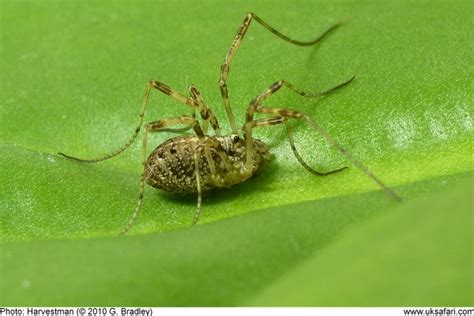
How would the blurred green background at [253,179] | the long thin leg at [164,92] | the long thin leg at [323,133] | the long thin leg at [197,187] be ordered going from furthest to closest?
the long thin leg at [164,92], the long thin leg at [197,187], the long thin leg at [323,133], the blurred green background at [253,179]

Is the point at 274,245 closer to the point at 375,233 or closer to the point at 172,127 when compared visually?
the point at 375,233

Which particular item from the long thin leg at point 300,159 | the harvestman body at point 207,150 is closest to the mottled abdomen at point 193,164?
the harvestman body at point 207,150

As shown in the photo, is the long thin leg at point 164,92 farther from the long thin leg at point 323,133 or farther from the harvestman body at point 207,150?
the long thin leg at point 323,133

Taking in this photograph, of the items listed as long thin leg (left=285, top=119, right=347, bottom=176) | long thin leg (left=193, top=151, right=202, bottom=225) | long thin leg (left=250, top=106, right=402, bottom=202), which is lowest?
long thin leg (left=193, top=151, right=202, bottom=225)

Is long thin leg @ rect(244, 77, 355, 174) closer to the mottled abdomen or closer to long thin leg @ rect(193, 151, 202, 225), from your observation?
the mottled abdomen

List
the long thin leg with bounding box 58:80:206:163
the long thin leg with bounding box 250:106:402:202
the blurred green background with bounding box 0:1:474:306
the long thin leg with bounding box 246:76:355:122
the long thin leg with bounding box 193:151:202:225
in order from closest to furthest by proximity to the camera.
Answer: the blurred green background with bounding box 0:1:474:306 < the long thin leg with bounding box 250:106:402:202 < the long thin leg with bounding box 193:151:202:225 < the long thin leg with bounding box 246:76:355:122 < the long thin leg with bounding box 58:80:206:163

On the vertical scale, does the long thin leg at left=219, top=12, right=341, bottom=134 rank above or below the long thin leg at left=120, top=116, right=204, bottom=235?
above

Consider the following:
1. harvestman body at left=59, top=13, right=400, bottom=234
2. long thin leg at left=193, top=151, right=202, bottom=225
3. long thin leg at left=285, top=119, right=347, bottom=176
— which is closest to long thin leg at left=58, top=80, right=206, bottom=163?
harvestman body at left=59, top=13, right=400, bottom=234
